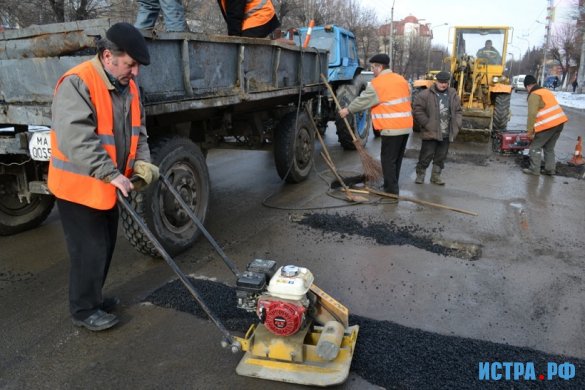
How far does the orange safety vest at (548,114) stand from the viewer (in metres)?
7.88

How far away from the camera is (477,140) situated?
453 inches

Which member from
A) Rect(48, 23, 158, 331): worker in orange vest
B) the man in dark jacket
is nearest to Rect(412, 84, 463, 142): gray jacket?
the man in dark jacket

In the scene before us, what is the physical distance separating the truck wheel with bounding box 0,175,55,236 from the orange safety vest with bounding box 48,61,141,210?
6.83 ft

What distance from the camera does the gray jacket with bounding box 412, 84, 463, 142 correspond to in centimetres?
705

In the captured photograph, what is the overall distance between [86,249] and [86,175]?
1.75 feet

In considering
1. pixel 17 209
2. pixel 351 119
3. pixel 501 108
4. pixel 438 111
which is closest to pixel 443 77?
pixel 438 111

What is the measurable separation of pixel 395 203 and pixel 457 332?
126 inches

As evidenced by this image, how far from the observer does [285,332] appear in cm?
259

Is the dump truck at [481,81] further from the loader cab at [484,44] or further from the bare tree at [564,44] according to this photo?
the bare tree at [564,44]

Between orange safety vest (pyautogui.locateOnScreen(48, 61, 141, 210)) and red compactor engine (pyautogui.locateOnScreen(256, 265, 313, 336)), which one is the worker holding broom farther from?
red compactor engine (pyautogui.locateOnScreen(256, 265, 313, 336))

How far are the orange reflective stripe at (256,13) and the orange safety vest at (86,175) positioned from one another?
132 inches

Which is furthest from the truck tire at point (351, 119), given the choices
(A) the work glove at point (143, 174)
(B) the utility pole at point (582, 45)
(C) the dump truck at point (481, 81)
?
(B) the utility pole at point (582, 45)

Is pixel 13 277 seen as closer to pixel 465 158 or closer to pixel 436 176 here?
pixel 436 176

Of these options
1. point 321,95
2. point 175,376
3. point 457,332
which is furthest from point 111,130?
point 321,95
